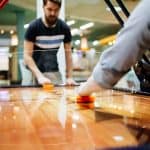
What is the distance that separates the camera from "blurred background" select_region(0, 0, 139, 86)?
3.56 m

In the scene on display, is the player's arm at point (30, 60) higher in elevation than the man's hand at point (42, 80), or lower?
higher

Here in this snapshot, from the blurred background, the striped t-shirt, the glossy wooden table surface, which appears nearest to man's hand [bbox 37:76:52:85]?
the striped t-shirt

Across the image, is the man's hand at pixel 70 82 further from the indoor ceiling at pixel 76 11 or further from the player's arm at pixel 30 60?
the indoor ceiling at pixel 76 11

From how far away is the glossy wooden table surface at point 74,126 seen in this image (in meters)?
0.91

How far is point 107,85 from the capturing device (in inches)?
39.9

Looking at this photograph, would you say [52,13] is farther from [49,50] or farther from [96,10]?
[96,10]

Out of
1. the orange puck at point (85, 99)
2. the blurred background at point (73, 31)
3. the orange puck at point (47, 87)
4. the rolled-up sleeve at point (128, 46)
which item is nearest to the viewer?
the rolled-up sleeve at point (128, 46)

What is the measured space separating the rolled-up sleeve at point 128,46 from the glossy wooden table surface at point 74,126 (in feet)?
0.51

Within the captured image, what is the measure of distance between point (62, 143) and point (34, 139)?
10 cm

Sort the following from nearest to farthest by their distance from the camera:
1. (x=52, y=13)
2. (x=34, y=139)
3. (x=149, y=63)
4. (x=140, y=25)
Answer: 1. (x=140, y=25)
2. (x=34, y=139)
3. (x=149, y=63)
4. (x=52, y=13)

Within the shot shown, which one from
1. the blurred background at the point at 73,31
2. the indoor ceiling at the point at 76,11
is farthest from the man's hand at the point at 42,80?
the indoor ceiling at the point at 76,11

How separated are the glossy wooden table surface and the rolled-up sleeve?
0.51 feet

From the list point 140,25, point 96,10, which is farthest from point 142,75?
point 96,10

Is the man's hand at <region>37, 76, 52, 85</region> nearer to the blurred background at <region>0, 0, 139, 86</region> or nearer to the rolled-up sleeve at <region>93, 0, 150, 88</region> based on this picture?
the blurred background at <region>0, 0, 139, 86</region>
